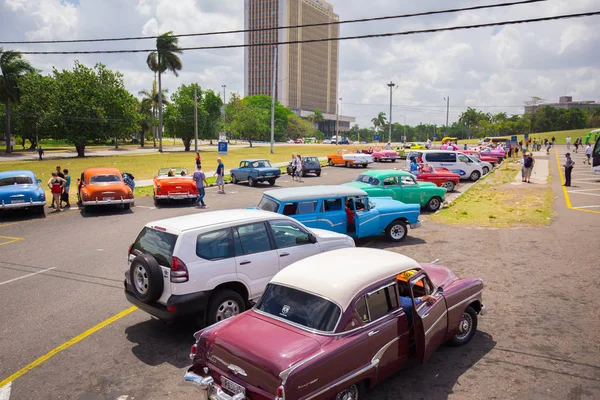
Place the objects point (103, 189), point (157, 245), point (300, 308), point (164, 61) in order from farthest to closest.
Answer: point (164, 61) → point (103, 189) → point (157, 245) → point (300, 308)

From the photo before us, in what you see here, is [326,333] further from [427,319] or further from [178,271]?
[178,271]

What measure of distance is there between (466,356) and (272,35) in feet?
548

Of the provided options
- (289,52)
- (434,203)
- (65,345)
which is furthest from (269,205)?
(289,52)

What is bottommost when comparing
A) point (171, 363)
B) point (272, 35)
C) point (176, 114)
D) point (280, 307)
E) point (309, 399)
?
point (171, 363)

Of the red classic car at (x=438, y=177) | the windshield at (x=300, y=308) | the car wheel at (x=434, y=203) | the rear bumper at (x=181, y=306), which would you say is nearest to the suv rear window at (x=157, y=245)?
the rear bumper at (x=181, y=306)

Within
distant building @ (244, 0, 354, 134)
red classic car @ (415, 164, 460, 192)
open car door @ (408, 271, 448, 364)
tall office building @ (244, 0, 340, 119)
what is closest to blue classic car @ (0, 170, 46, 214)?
open car door @ (408, 271, 448, 364)

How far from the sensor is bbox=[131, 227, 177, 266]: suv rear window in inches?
258

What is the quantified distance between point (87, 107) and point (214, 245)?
50.7 m

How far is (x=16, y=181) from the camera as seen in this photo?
17.5m

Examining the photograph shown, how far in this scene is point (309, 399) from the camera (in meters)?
4.11

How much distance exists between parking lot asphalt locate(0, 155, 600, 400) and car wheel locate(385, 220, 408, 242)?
26cm

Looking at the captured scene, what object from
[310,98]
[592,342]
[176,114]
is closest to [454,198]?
[592,342]

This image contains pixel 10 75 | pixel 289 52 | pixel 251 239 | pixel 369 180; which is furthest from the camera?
pixel 289 52

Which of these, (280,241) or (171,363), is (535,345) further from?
(171,363)
